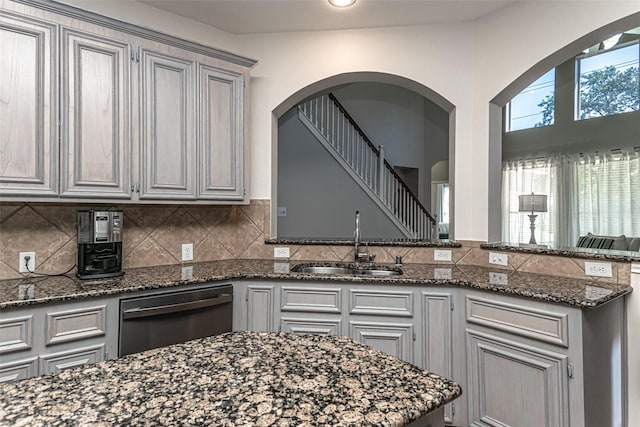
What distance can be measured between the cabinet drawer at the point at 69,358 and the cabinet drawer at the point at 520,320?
6.69ft

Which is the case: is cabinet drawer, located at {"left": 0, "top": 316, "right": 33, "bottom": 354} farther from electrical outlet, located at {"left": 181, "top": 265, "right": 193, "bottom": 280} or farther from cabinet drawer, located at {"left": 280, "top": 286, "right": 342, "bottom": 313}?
cabinet drawer, located at {"left": 280, "top": 286, "right": 342, "bottom": 313}

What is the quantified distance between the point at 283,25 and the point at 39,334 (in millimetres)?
2603

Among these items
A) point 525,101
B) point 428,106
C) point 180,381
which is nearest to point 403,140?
point 428,106

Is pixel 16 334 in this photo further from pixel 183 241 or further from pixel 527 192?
pixel 527 192

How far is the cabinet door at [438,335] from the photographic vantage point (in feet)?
7.47

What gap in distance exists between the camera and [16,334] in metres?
1.72

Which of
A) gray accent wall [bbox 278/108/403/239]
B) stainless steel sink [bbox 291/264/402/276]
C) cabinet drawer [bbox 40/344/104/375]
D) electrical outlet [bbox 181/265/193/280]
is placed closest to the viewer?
cabinet drawer [bbox 40/344/104/375]

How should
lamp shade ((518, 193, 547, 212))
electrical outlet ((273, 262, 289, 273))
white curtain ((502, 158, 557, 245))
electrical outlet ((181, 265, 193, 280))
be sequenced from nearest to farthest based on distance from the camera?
1. electrical outlet ((181, 265, 193, 280))
2. electrical outlet ((273, 262, 289, 273))
3. lamp shade ((518, 193, 547, 212))
4. white curtain ((502, 158, 557, 245))

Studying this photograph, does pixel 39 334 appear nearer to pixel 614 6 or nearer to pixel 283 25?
pixel 283 25

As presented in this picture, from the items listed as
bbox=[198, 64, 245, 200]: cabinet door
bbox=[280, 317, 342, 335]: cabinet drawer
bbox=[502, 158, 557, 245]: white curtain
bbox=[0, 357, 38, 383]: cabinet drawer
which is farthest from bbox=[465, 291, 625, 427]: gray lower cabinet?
bbox=[502, 158, 557, 245]: white curtain

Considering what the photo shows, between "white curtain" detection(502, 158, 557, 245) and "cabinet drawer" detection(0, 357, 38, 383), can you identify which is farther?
"white curtain" detection(502, 158, 557, 245)

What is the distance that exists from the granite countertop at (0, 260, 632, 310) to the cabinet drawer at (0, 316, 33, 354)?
0.26ft

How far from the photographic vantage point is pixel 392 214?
6.12m

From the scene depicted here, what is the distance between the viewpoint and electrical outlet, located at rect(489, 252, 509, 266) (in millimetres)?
2635
